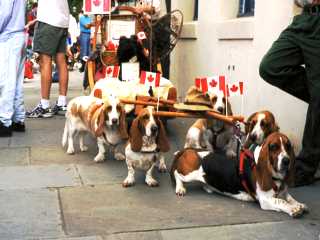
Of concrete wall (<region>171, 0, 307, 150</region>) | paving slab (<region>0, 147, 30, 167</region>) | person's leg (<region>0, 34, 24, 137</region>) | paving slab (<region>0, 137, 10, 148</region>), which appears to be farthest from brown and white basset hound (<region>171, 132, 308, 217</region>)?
person's leg (<region>0, 34, 24, 137</region>)

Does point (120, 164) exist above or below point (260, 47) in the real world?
below

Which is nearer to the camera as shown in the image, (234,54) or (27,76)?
(234,54)

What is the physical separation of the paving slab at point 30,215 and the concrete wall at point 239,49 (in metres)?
2.66

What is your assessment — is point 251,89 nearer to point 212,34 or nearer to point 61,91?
point 212,34

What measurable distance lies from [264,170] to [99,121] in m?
1.99

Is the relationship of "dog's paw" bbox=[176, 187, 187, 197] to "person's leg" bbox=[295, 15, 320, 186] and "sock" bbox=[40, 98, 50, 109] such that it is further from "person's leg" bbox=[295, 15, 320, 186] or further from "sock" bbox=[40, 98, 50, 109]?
"sock" bbox=[40, 98, 50, 109]

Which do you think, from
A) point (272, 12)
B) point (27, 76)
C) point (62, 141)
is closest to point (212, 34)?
point (272, 12)

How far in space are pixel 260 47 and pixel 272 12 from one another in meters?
0.56

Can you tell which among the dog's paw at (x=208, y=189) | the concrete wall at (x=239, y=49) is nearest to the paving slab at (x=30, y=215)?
the dog's paw at (x=208, y=189)

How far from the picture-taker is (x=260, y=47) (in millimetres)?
7207

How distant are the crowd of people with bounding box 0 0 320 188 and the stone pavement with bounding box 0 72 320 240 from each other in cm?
67

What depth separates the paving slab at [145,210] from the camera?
456 cm

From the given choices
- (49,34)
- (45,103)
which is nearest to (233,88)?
(49,34)

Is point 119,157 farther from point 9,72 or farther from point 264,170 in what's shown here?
point 264,170
